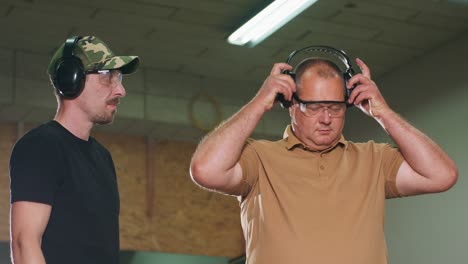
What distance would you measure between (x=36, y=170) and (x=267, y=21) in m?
4.80

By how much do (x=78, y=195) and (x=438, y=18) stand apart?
5.33m

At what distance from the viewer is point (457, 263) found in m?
7.82

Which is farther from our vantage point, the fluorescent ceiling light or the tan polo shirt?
the fluorescent ceiling light

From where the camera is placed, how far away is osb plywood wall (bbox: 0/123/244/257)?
9.01m

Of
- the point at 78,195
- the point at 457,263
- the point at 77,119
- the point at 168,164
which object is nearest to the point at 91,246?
the point at 78,195

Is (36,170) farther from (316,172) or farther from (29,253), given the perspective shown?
(316,172)

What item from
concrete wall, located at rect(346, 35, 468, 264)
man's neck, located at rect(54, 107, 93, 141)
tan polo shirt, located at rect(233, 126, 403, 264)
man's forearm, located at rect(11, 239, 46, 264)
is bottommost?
concrete wall, located at rect(346, 35, 468, 264)

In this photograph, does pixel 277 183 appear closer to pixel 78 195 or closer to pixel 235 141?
pixel 235 141

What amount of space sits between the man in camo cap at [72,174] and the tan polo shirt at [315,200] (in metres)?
0.50

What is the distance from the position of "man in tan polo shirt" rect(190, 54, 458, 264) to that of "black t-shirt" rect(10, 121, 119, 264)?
35 centimetres

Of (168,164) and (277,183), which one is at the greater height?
(277,183)

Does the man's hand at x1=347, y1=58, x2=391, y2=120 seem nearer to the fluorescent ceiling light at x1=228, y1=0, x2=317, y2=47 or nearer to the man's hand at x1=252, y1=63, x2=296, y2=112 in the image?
the man's hand at x1=252, y1=63, x2=296, y2=112

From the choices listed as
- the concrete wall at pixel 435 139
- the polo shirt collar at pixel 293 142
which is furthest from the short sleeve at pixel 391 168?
the concrete wall at pixel 435 139

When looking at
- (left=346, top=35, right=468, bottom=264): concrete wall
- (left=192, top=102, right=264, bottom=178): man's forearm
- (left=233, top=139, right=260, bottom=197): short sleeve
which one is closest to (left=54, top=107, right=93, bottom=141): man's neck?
(left=192, top=102, right=264, bottom=178): man's forearm
